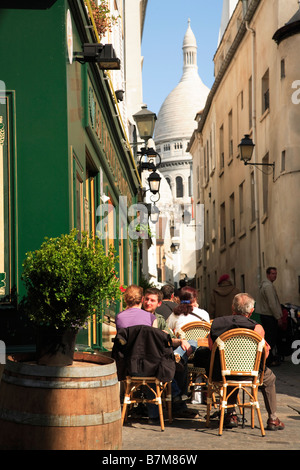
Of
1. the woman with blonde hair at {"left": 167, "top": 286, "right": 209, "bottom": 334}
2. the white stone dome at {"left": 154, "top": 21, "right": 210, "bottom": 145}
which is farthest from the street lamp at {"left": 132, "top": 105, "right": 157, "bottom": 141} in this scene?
the white stone dome at {"left": 154, "top": 21, "right": 210, "bottom": 145}

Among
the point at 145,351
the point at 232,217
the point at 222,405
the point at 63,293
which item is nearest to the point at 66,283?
the point at 63,293

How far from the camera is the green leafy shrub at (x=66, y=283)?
6.27 m

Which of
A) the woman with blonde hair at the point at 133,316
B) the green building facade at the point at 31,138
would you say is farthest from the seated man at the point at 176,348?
the green building facade at the point at 31,138

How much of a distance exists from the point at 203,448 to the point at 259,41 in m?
18.1

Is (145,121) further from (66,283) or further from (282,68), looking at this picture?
(66,283)

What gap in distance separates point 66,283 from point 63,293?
8 cm

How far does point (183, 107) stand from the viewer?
167 metres

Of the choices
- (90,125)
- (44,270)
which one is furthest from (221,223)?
(44,270)

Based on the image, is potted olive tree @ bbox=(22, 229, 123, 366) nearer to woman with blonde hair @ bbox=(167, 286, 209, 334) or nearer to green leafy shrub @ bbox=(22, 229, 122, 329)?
green leafy shrub @ bbox=(22, 229, 122, 329)

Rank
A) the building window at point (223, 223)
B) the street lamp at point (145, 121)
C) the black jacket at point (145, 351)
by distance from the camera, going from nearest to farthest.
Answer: the black jacket at point (145, 351) → the street lamp at point (145, 121) → the building window at point (223, 223)

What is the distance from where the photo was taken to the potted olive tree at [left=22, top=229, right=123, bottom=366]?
20.6 feet

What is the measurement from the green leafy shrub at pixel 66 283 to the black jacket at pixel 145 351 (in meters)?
1.56

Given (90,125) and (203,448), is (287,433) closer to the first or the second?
(203,448)

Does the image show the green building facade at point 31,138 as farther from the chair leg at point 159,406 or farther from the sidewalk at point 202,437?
the sidewalk at point 202,437
